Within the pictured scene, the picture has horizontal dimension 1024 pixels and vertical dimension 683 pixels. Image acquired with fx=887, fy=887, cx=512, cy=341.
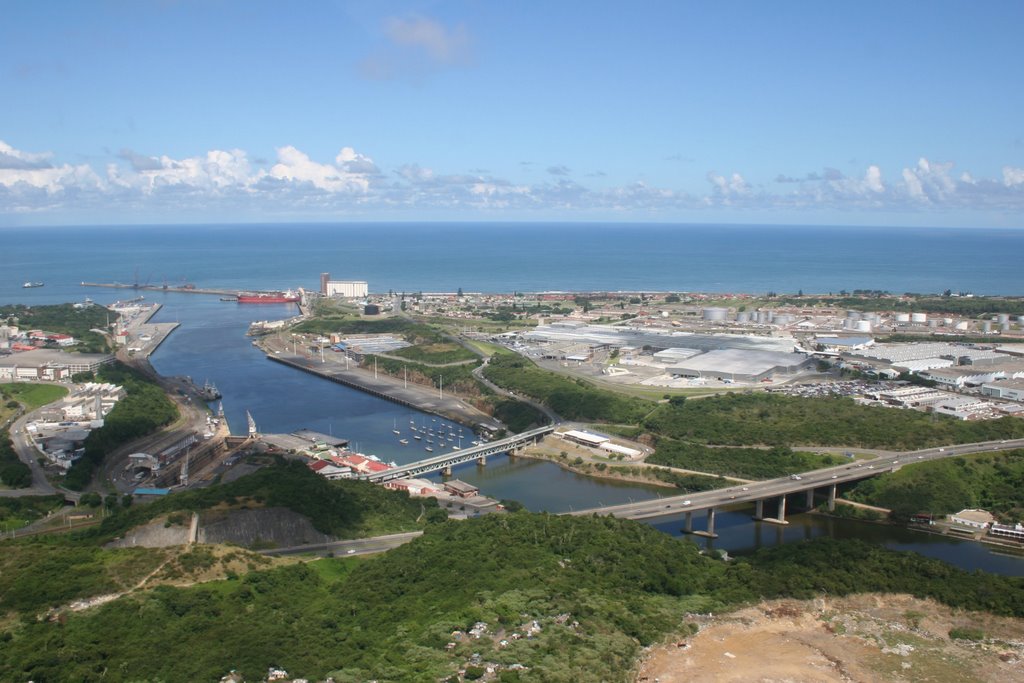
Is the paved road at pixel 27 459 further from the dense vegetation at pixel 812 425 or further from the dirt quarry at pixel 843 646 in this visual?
the dense vegetation at pixel 812 425

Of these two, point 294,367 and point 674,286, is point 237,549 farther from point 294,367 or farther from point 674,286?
point 674,286

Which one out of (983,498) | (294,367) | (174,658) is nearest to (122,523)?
(174,658)

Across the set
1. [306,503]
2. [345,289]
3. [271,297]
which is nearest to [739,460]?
[306,503]

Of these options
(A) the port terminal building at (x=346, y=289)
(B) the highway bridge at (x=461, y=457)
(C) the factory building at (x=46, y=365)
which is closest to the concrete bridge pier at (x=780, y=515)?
(B) the highway bridge at (x=461, y=457)

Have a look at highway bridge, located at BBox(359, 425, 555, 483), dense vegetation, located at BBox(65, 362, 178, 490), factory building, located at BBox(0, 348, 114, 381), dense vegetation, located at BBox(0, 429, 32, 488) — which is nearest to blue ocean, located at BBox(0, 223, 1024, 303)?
factory building, located at BBox(0, 348, 114, 381)

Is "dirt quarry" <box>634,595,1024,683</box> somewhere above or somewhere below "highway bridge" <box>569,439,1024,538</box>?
below

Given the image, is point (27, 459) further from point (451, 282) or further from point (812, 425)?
point (451, 282)

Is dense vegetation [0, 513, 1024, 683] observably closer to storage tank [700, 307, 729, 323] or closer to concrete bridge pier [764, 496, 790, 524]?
concrete bridge pier [764, 496, 790, 524]
